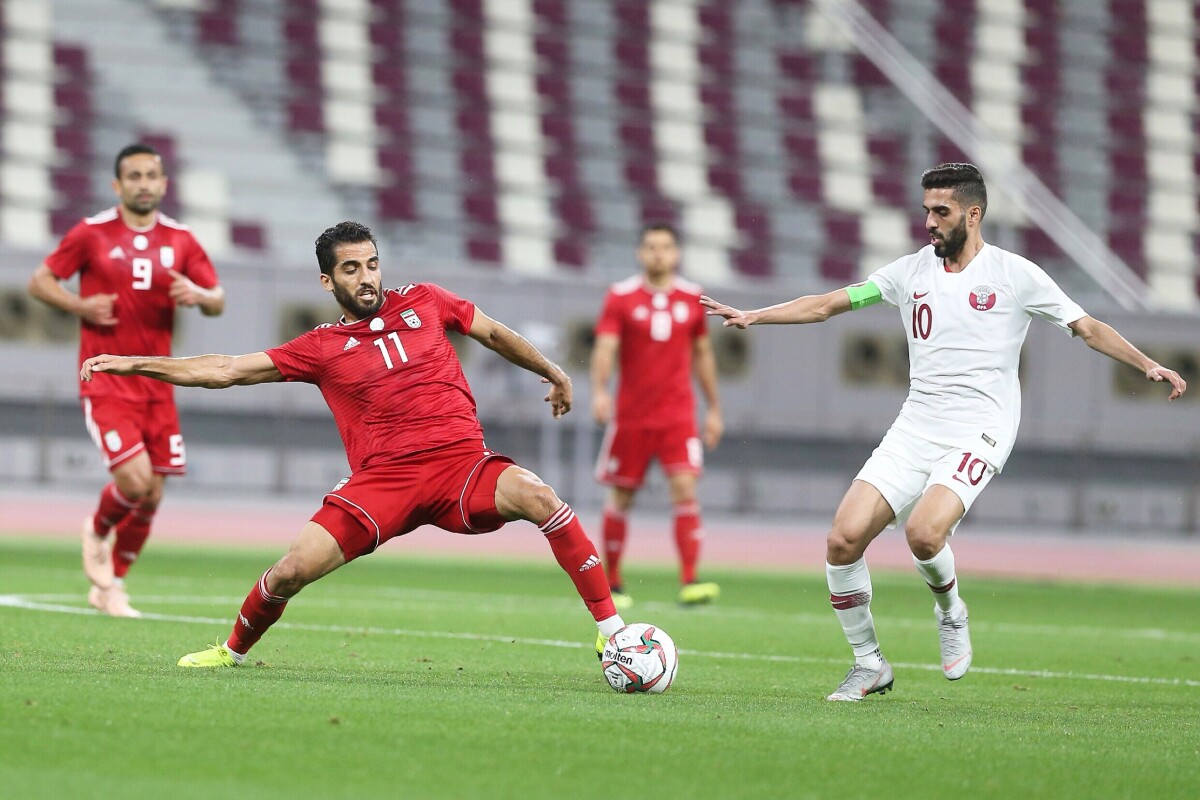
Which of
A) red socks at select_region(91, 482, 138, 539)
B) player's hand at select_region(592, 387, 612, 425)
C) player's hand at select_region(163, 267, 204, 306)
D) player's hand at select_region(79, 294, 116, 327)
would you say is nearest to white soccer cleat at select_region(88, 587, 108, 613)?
red socks at select_region(91, 482, 138, 539)

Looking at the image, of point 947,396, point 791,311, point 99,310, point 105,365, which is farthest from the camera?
point 99,310

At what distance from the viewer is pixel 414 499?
21.1 feet

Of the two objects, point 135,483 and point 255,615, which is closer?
point 255,615

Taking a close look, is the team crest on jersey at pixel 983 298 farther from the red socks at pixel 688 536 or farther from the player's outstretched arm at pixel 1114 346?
the red socks at pixel 688 536

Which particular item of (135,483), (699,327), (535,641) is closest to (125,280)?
(135,483)

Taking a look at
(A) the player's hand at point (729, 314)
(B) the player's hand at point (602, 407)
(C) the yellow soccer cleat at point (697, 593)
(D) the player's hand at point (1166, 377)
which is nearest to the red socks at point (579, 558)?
(A) the player's hand at point (729, 314)

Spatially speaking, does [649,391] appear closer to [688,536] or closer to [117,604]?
[688,536]

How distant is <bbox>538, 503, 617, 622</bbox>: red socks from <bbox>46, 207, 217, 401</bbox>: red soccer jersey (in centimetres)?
352

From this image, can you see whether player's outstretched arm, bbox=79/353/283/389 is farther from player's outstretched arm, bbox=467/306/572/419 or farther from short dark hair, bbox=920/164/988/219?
short dark hair, bbox=920/164/988/219

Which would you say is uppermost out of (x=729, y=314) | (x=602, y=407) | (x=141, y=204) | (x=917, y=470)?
(x=141, y=204)

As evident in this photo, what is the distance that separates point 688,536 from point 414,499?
5157 mm

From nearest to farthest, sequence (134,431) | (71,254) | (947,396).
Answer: (947,396) → (134,431) → (71,254)

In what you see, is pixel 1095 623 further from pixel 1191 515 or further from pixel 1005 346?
pixel 1191 515

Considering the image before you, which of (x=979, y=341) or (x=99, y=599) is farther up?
(x=979, y=341)
